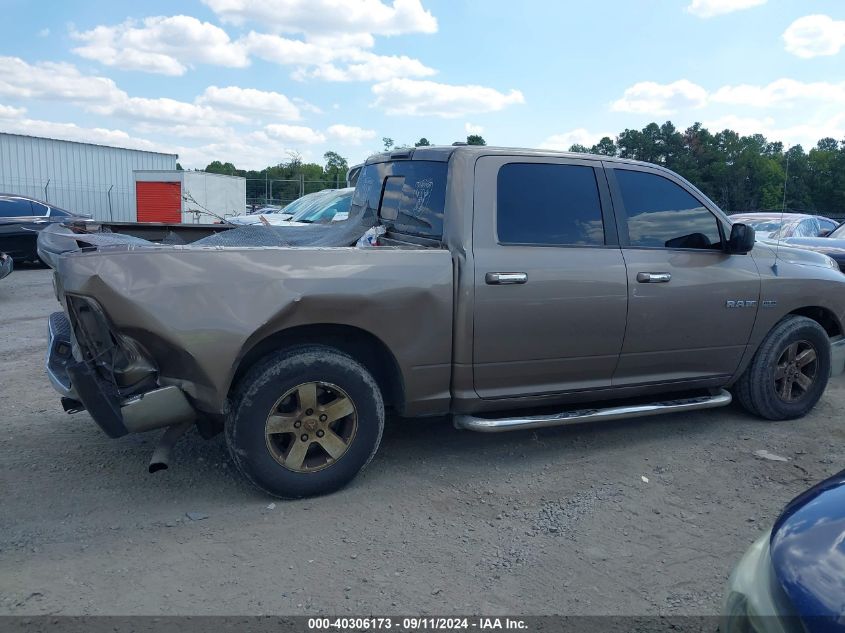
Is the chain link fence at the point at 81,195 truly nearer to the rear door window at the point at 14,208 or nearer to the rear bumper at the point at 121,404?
the rear door window at the point at 14,208

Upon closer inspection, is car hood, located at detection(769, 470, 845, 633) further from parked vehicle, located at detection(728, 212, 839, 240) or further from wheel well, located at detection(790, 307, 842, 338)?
parked vehicle, located at detection(728, 212, 839, 240)

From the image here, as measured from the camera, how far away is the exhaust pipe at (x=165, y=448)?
11.7 feet

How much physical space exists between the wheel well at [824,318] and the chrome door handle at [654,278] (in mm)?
1427

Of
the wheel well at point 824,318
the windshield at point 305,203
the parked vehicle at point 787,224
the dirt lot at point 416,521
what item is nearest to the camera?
the dirt lot at point 416,521

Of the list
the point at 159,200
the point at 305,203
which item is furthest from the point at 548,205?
the point at 159,200

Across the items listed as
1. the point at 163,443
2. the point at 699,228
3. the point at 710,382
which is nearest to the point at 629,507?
the point at 710,382

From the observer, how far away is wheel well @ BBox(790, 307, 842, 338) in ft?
17.5

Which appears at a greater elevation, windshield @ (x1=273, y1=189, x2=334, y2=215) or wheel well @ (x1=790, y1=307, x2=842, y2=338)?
windshield @ (x1=273, y1=189, x2=334, y2=215)

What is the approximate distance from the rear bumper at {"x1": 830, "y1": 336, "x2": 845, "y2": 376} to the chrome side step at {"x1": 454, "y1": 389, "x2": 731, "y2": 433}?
106 cm

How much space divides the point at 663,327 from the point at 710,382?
0.74 m

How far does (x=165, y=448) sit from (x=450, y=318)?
1694 millimetres

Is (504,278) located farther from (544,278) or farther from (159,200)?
(159,200)

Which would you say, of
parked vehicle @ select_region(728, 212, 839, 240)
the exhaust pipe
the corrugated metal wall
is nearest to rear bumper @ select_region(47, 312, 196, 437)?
the exhaust pipe

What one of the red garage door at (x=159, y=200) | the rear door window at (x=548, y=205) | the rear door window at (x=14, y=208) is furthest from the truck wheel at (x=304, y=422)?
the red garage door at (x=159, y=200)
